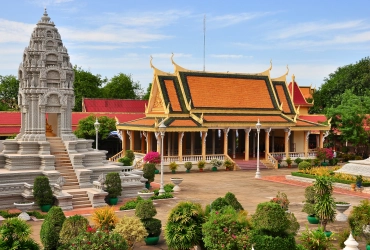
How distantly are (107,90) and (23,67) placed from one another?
50533mm

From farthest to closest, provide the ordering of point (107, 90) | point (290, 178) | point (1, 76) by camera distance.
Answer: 1. point (107, 90)
2. point (1, 76)
3. point (290, 178)

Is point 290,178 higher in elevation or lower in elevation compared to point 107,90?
lower

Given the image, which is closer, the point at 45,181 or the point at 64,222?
the point at 64,222

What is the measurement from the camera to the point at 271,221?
1187cm

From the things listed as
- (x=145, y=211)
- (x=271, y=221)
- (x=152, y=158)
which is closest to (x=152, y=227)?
Answer: (x=145, y=211)

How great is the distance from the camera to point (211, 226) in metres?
12.0

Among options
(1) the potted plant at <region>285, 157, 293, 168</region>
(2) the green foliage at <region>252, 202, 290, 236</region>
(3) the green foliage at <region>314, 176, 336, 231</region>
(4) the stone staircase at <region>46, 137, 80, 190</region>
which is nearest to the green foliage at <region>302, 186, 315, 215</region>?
(3) the green foliage at <region>314, 176, 336, 231</region>

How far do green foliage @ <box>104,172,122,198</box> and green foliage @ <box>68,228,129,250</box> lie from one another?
31.2 ft

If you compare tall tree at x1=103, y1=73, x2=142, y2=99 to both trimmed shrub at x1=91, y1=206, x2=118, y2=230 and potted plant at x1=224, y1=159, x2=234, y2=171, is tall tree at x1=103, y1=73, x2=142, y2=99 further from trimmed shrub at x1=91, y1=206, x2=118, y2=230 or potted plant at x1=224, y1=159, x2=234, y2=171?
trimmed shrub at x1=91, y1=206, x2=118, y2=230

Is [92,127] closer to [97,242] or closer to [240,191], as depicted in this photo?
[240,191]

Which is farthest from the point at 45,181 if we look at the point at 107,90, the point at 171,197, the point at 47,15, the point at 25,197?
the point at 107,90

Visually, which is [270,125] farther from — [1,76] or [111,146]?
[1,76]

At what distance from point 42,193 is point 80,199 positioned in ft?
5.81

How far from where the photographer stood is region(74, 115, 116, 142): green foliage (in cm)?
3956
